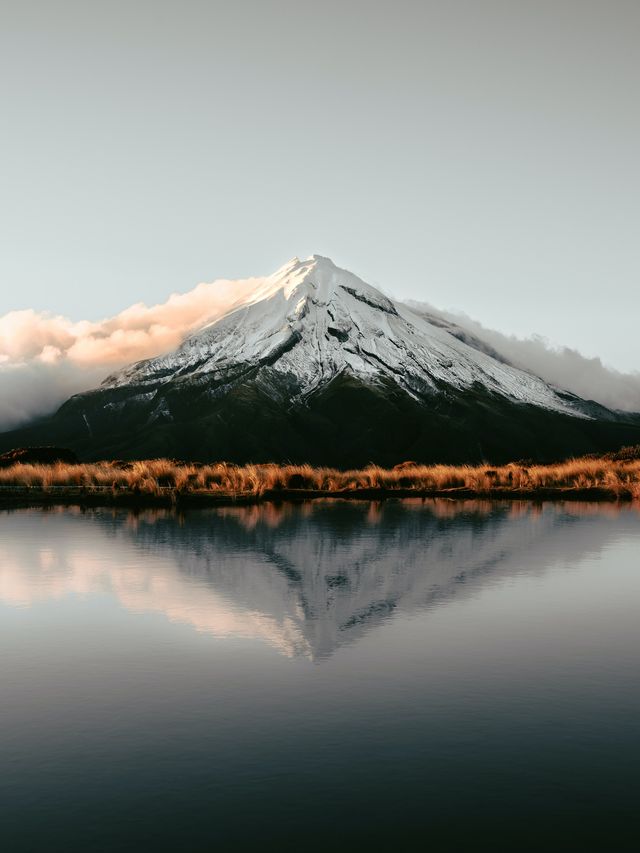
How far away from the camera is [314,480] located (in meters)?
46.2

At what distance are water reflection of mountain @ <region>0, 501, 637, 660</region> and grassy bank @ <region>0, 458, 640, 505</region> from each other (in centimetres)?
673

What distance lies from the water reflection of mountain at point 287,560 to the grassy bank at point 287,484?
22.1 ft

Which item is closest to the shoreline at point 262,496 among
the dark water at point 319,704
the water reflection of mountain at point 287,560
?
the water reflection of mountain at point 287,560

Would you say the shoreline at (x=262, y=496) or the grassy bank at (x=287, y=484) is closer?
the shoreline at (x=262, y=496)

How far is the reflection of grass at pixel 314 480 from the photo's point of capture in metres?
41.3

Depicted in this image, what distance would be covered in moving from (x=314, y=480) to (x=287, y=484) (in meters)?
2.51

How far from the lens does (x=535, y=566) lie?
19594 millimetres

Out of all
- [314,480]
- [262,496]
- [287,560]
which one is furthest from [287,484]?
[287,560]

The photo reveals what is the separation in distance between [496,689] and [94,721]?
4243 mm

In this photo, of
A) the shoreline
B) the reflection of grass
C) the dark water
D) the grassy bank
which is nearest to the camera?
the dark water

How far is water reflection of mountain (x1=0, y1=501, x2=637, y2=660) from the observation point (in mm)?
14500

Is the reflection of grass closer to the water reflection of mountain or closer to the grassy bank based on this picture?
the grassy bank

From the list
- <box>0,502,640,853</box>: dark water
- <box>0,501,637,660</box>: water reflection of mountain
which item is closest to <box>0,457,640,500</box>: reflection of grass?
<box>0,501,637,660</box>: water reflection of mountain

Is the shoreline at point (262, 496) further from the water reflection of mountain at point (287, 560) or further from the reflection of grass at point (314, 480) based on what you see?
the water reflection of mountain at point (287, 560)
